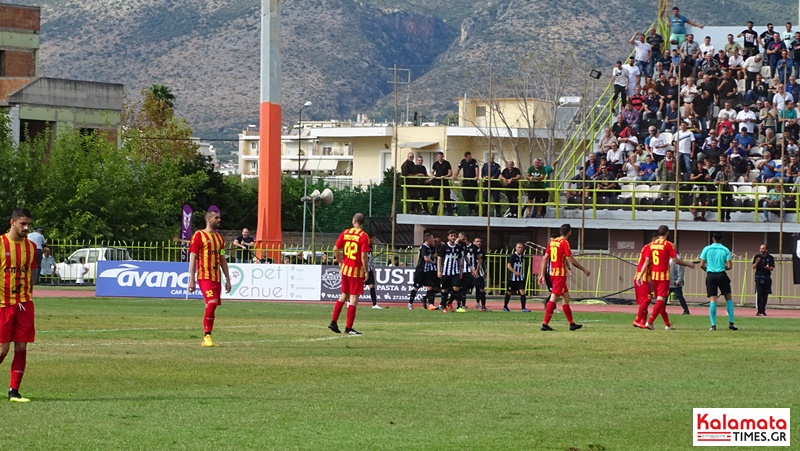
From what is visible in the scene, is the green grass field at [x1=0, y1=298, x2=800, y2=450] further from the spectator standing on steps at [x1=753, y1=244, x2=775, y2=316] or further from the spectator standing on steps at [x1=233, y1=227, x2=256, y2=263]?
the spectator standing on steps at [x1=233, y1=227, x2=256, y2=263]

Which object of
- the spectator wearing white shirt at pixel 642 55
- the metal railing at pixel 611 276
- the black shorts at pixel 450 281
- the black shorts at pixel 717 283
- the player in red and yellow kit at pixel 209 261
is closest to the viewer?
the player in red and yellow kit at pixel 209 261

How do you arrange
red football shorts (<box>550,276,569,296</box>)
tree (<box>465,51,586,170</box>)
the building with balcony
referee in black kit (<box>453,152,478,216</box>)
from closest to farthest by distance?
red football shorts (<box>550,276,569,296</box>) → referee in black kit (<box>453,152,478,216</box>) → the building with balcony → tree (<box>465,51,586,170</box>)

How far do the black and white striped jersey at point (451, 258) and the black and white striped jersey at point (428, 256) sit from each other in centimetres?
62

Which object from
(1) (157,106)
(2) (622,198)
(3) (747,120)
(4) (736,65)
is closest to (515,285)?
(2) (622,198)

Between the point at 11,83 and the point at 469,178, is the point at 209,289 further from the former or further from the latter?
the point at 11,83

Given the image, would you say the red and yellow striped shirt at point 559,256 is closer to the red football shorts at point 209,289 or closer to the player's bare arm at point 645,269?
the player's bare arm at point 645,269

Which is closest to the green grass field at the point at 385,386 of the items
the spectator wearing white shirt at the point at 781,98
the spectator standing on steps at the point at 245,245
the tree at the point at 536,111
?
the spectator standing on steps at the point at 245,245

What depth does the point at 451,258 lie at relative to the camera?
34.1 metres

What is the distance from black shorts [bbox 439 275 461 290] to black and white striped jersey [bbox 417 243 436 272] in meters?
0.94

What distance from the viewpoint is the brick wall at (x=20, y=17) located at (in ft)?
220

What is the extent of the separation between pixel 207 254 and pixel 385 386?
576cm

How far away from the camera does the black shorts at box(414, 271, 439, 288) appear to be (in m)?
35.4

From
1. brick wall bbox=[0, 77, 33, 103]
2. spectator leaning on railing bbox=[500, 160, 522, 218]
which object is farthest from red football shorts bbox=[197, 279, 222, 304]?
brick wall bbox=[0, 77, 33, 103]

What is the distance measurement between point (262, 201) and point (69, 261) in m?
7.71
